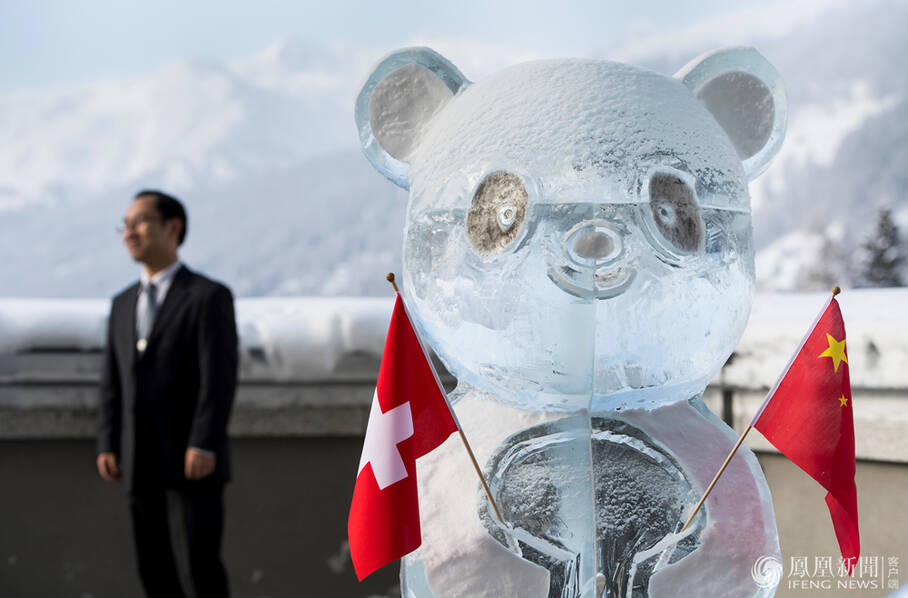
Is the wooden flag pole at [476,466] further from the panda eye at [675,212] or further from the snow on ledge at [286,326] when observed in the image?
the snow on ledge at [286,326]

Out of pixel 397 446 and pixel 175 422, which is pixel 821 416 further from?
pixel 175 422

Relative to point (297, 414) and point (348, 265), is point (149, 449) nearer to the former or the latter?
point (297, 414)

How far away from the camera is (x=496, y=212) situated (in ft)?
3.75

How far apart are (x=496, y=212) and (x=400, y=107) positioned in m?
0.33

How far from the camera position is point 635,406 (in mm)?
1227

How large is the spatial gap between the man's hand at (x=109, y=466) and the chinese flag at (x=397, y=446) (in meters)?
1.50

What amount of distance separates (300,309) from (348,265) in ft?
70.0

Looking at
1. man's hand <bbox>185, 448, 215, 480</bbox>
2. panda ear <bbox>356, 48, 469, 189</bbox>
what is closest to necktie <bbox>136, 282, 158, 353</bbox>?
man's hand <bbox>185, 448, 215, 480</bbox>

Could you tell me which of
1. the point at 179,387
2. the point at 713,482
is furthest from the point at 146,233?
the point at 713,482

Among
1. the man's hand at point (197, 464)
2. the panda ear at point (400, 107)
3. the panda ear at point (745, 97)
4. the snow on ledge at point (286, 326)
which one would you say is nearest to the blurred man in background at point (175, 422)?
the man's hand at point (197, 464)

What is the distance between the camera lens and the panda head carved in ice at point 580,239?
112cm

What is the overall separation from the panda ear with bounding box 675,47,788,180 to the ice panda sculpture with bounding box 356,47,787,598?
0.34ft

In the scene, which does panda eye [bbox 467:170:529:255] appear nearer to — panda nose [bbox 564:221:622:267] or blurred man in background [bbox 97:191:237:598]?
panda nose [bbox 564:221:622:267]

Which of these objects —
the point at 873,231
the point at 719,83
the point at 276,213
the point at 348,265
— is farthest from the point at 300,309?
the point at 276,213
